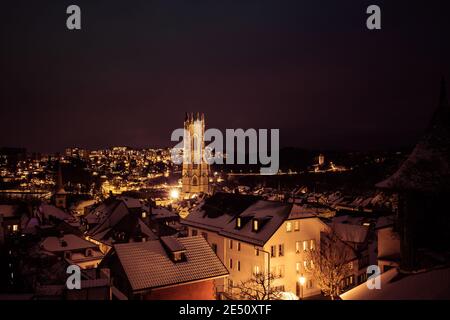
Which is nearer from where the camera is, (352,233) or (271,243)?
(271,243)

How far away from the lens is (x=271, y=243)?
2800 centimetres

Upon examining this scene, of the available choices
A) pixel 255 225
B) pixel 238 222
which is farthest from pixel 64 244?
pixel 255 225

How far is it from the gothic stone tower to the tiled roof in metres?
95.6

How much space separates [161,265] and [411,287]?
1434cm

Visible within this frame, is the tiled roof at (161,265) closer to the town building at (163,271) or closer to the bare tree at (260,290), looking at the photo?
the town building at (163,271)

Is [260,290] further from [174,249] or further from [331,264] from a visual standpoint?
[174,249]

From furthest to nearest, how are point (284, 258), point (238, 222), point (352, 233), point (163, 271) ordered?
point (352, 233) → point (238, 222) → point (284, 258) → point (163, 271)

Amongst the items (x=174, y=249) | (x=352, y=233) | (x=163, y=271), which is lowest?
(x=352, y=233)

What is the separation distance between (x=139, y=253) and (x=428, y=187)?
1622 cm

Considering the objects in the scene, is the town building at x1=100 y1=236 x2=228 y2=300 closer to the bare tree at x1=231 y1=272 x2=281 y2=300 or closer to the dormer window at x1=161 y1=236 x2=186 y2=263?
the dormer window at x1=161 y1=236 x2=186 y2=263

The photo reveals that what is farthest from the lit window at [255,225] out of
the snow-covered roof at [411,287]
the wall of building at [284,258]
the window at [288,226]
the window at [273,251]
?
the snow-covered roof at [411,287]

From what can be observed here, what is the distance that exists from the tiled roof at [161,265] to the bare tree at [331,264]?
25.9 feet

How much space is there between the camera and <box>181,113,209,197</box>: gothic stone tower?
121m
